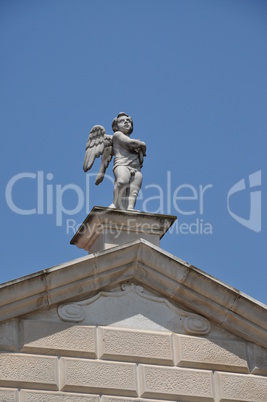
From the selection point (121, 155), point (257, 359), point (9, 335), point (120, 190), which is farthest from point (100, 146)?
point (257, 359)

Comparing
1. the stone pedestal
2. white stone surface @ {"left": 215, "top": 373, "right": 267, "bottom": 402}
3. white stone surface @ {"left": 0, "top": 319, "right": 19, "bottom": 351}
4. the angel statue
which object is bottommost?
white stone surface @ {"left": 215, "top": 373, "right": 267, "bottom": 402}

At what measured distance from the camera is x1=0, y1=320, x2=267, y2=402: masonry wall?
54.3ft

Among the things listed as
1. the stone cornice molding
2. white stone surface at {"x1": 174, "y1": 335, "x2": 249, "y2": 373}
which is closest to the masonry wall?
white stone surface at {"x1": 174, "y1": 335, "x2": 249, "y2": 373}

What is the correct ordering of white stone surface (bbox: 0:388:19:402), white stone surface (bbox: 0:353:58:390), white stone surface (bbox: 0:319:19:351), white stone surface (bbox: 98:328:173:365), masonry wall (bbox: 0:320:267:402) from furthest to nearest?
1. white stone surface (bbox: 98:328:173:365)
2. white stone surface (bbox: 0:319:19:351)
3. masonry wall (bbox: 0:320:267:402)
4. white stone surface (bbox: 0:353:58:390)
5. white stone surface (bbox: 0:388:19:402)

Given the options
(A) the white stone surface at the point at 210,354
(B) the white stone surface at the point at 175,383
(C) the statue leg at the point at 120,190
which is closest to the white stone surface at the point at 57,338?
(B) the white stone surface at the point at 175,383

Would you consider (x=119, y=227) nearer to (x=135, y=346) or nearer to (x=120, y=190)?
(x=120, y=190)

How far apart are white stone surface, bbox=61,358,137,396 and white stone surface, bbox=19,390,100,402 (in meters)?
0.10

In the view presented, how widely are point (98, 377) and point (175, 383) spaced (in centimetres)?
119

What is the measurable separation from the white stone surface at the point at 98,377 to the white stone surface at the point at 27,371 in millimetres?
189

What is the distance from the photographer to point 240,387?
57.3 feet

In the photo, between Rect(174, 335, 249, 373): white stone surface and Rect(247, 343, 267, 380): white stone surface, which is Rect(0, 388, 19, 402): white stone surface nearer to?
Rect(174, 335, 249, 373): white stone surface

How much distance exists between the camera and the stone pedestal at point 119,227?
1822cm

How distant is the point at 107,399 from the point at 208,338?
2.01 m

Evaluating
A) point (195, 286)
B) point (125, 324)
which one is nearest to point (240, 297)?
point (195, 286)
